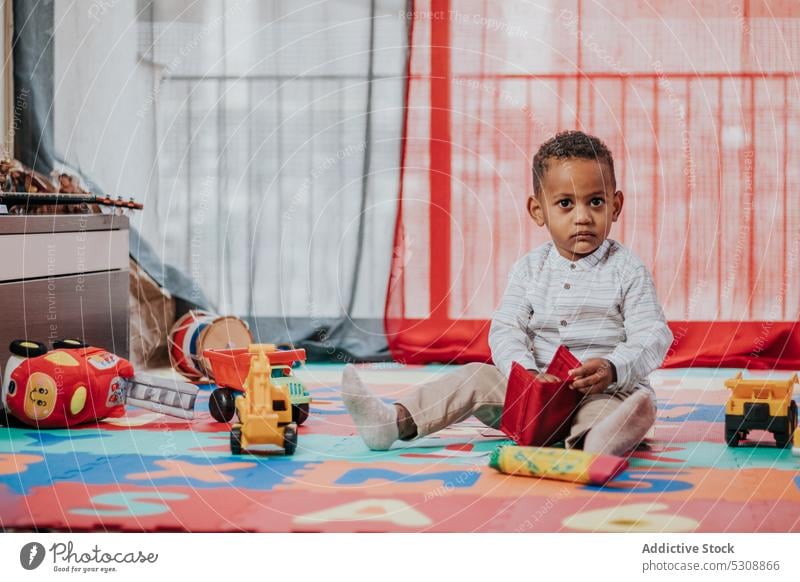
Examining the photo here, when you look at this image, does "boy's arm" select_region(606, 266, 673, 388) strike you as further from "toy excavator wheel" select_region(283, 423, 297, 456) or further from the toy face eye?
the toy face eye

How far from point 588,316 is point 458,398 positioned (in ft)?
0.65

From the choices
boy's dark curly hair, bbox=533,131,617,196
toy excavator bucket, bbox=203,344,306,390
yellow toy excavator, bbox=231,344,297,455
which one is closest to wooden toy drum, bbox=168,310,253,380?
toy excavator bucket, bbox=203,344,306,390

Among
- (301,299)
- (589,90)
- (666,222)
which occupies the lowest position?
(301,299)

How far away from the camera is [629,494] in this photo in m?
1.09

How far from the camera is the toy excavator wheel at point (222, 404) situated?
1.46 metres

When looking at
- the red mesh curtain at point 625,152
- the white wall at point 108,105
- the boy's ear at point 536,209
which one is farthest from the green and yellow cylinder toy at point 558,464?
the white wall at point 108,105

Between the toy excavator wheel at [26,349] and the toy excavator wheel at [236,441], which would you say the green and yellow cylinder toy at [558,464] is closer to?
the toy excavator wheel at [236,441]

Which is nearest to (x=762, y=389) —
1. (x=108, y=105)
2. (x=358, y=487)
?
(x=358, y=487)

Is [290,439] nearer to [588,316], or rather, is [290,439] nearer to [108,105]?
[588,316]

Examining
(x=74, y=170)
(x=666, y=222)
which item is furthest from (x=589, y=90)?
(x=74, y=170)

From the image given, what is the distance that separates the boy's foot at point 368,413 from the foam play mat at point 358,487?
0.02 metres

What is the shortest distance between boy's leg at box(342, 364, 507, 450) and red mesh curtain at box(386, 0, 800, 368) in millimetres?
774
